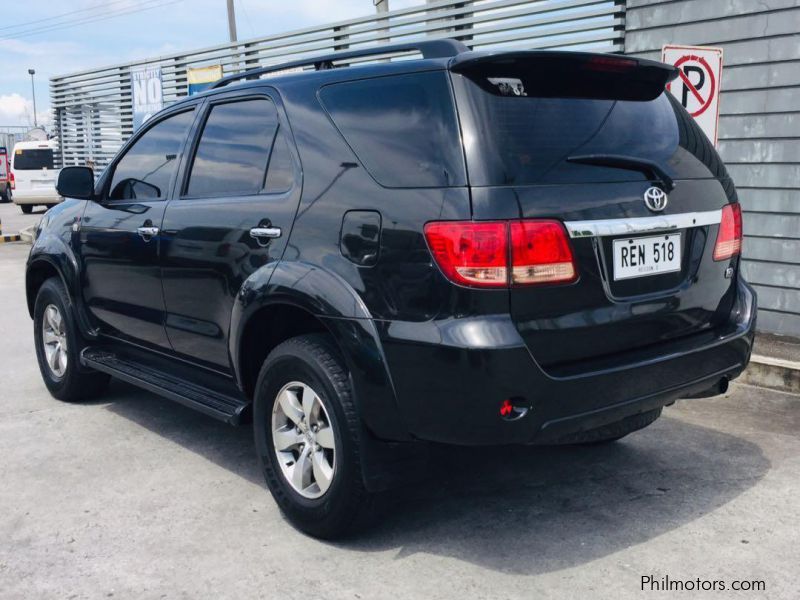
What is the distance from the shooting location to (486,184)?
2848mm

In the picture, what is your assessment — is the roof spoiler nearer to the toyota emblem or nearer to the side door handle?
the toyota emblem

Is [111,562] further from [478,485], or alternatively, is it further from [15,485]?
[478,485]

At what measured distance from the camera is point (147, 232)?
4.40m

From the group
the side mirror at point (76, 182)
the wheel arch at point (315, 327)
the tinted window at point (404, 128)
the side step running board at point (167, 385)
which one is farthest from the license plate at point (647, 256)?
the side mirror at point (76, 182)

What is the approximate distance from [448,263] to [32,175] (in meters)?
25.9

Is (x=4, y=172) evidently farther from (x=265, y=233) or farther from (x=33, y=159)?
(x=265, y=233)

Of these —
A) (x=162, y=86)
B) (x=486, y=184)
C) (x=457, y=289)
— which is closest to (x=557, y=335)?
(x=457, y=289)

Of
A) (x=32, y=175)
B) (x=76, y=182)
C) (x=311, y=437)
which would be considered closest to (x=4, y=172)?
(x=32, y=175)

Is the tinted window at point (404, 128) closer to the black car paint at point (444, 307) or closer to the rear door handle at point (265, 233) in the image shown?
the black car paint at point (444, 307)

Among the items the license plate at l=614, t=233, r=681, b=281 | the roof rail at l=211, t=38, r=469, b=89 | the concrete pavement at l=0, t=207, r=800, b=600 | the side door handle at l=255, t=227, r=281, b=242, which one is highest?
the roof rail at l=211, t=38, r=469, b=89

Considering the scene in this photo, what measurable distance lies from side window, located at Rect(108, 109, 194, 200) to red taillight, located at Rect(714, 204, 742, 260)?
260 centimetres

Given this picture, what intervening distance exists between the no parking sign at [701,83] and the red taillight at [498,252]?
3.45 meters

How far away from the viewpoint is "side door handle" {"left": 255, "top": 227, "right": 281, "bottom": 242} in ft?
11.6

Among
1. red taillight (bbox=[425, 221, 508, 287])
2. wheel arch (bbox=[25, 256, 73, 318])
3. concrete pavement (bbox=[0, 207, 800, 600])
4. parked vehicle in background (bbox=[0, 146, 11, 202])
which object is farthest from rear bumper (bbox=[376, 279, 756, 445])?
parked vehicle in background (bbox=[0, 146, 11, 202])
